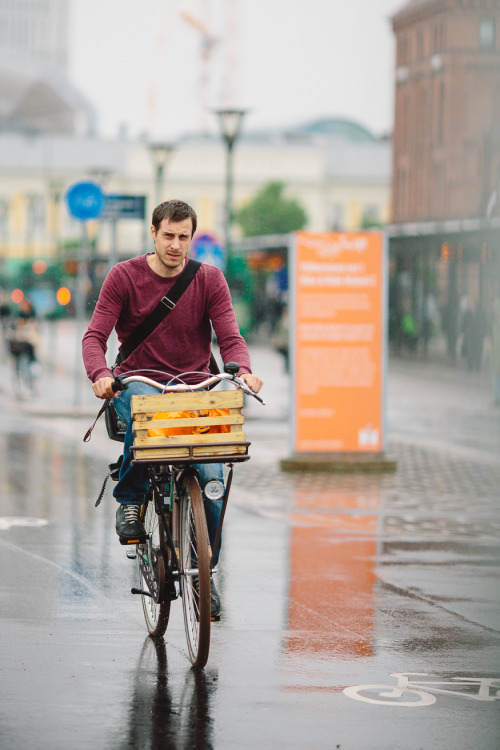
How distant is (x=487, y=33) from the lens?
60.2m

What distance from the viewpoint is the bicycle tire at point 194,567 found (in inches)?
218

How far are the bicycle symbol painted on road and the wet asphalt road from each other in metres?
0.02

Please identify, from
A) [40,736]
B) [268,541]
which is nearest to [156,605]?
[40,736]

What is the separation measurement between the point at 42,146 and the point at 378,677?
109779 millimetres

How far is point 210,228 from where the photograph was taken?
111750mm

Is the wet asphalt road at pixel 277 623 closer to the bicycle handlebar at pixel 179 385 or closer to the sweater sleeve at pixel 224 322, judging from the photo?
the bicycle handlebar at pixel 179 385

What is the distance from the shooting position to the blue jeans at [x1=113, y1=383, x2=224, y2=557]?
5879 millimetres

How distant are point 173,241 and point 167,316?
31cm

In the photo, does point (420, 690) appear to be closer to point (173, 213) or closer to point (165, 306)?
point (165, 306)

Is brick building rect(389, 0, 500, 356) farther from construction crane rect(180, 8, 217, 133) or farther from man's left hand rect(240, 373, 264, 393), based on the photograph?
construction crane rect(180, 8, 217, 133)

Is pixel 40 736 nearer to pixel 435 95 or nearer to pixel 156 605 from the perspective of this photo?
pixel 156 605

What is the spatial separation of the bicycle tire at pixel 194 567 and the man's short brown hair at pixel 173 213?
3.46ft

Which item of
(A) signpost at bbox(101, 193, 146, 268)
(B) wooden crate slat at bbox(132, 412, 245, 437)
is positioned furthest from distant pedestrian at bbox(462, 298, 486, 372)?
(B) wooden crate slat at bbox(132, 412, 245, 437)

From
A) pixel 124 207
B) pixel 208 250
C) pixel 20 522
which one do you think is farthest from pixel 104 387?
pixel 208 250
